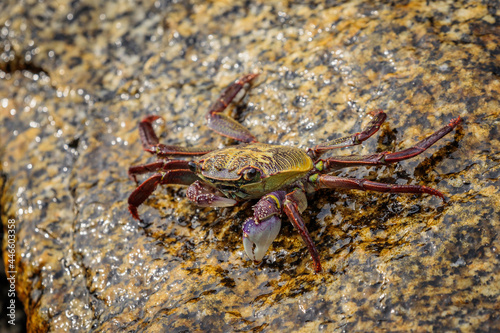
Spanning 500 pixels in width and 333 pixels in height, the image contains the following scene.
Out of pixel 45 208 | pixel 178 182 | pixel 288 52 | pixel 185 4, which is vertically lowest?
pixel 45 208

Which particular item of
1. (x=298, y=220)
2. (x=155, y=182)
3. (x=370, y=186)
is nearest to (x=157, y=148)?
(x=155, y=182)

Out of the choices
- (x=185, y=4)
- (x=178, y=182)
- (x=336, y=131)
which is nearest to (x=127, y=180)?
(x=178, y=182)

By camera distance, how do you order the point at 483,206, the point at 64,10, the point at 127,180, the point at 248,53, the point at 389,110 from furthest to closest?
the point at 64,10 → the point at 248,53 → the point at 127,180 → the point at 389,110 → the point at 483,206

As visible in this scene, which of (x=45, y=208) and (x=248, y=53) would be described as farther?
(x=248, y=53)

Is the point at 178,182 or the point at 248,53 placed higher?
the point at 248,53

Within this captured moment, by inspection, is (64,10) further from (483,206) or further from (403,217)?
(483,206)

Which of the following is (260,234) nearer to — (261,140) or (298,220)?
(298,220)

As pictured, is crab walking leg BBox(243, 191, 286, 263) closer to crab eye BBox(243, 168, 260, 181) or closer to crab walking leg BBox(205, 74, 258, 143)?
crab eye BBox(243, 168, 260, 181)
